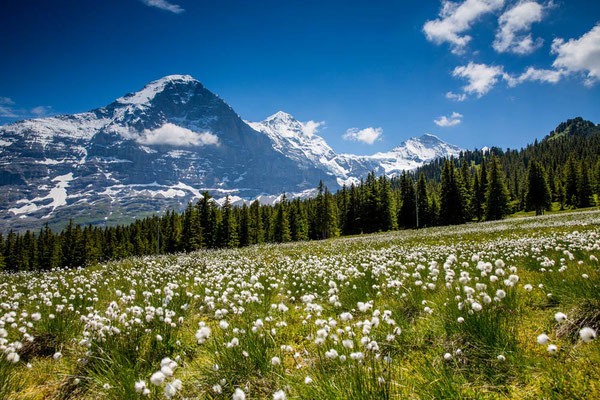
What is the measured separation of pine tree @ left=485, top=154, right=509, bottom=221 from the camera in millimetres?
57562

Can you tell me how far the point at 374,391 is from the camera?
2.45 meters

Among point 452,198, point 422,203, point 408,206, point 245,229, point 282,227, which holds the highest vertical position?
point 452,198

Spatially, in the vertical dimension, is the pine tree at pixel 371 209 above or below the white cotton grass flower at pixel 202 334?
above

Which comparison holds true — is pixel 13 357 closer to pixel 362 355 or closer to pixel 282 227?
pixel 362 355

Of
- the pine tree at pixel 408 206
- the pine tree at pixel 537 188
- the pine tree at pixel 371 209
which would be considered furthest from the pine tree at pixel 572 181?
the pine tree at pixel 371 209

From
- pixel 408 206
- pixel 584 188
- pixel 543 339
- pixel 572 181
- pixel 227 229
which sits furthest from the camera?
pixel 572 181

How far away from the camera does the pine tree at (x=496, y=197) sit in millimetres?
57562

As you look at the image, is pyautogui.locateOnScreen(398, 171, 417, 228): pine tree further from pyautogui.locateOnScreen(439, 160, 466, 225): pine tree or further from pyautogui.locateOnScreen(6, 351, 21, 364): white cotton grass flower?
pyautogui.locateOnScreen(6, 351, 21, 364): white cotton grass flower

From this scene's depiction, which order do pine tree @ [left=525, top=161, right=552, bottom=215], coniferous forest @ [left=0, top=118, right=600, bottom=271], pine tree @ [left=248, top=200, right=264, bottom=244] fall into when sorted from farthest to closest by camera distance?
pine tree @ [left=248, top=200, right=264, bottom=244], pine tree @ [left=525, top=161, right=552, bottom=215], coniferous forest @ [left=0, top=118, right=600, bottom=271]

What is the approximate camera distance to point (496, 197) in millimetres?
58156

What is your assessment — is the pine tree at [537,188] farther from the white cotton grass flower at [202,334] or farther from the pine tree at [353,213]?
the white cotton grass flower at [202,334]

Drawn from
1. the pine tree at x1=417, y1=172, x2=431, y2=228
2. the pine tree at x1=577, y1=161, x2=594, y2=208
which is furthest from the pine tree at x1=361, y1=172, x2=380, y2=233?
the pine tree at x1=577, y1=161, x2=594, y2=208

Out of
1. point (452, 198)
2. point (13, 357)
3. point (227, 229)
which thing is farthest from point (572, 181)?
point (13, 357)

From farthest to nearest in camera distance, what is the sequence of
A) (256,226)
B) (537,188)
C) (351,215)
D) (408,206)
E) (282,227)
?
1. (351,215)
2. (256,226)
3. (408,206)
4. (282,227)
5. (537,188)
